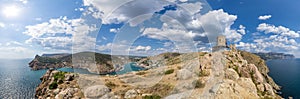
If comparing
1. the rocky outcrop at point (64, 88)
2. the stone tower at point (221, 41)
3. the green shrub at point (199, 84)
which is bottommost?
the rocky outcrop at point (64, 88)

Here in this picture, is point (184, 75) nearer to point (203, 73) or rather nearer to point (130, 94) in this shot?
point (203, 73)

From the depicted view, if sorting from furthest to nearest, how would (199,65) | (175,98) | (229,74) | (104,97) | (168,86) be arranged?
(199,65), (229,74), (168,86), (104,97), (175,98)

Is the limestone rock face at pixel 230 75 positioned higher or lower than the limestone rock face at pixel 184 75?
lower

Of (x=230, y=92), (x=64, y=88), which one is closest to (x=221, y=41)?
(x=230, y=92)

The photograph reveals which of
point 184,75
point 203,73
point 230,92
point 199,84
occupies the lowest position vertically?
point 230,92

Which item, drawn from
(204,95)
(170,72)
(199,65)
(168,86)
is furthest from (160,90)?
(199,65)

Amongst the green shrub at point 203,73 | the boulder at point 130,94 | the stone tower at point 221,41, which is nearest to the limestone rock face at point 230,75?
the green shrub at point 203,73

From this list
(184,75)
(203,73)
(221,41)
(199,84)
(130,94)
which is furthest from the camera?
(221,41)

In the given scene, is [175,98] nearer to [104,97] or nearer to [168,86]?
[168,86]

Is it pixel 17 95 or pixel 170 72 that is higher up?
pixel 170 72

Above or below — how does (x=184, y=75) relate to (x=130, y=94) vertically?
above

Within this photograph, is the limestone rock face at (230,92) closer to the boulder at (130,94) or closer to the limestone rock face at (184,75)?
the limestone rock face at (184,75)
